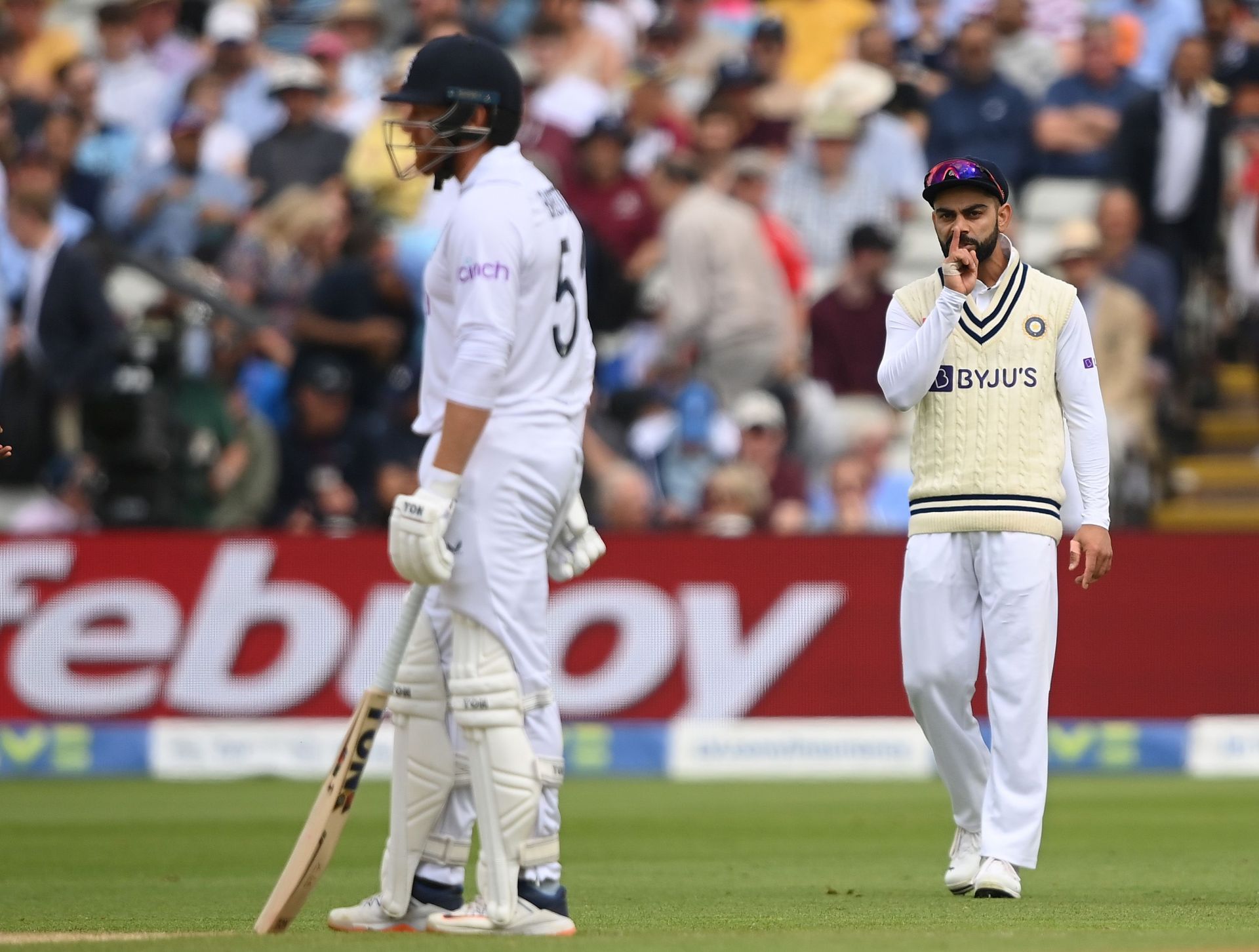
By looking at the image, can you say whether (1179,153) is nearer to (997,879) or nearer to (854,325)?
(854,325)

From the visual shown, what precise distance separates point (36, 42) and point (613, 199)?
5565mm

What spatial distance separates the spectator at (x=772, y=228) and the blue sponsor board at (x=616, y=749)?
303 cm

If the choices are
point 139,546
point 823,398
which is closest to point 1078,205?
point 823,398

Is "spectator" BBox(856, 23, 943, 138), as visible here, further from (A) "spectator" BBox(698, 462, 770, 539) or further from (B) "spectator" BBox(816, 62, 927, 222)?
(A) "spectator" BBox(698, 462, 770, 539)

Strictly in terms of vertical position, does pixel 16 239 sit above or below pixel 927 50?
below

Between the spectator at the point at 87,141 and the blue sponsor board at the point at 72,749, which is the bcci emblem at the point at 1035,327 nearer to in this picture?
the blue sponsor board at the point at 72,749

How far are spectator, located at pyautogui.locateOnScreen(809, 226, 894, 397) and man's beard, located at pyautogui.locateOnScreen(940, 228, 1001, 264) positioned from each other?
21.9 feet

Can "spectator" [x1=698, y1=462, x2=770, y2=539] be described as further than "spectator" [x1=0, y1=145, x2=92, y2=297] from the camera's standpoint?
No

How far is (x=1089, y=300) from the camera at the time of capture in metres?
13.0

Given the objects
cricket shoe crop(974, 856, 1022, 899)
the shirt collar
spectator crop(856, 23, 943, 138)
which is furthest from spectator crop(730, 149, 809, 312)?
the shirt collar

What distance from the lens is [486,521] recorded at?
209 inches

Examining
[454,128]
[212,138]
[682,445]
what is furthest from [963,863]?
[212,138]

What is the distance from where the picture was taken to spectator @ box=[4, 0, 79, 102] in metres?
16.8

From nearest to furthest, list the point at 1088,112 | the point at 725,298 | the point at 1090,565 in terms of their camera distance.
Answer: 1. the point at 1090,565
2. the point at 725,298
3. the point at 1088,112
